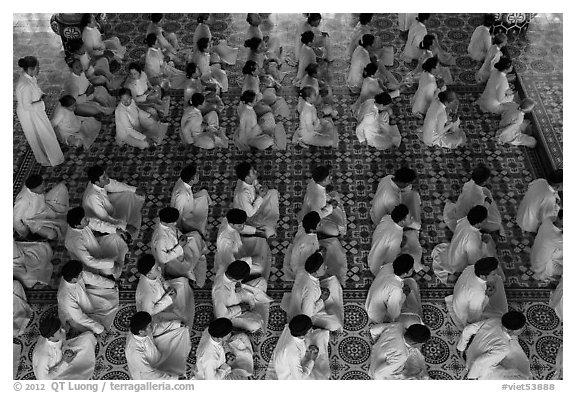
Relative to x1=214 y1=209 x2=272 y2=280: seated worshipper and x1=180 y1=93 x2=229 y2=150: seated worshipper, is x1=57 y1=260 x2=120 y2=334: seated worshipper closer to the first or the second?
x1=214 y1=209 x2=272 y2=280: seated worshipper

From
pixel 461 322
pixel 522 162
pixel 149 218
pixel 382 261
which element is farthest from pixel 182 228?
pixel 522 162

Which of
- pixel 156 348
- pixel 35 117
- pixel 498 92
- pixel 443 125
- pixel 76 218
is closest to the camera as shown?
pixel 156 348

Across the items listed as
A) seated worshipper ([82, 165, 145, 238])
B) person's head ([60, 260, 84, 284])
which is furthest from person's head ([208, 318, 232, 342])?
seated worshipper ([82, 165, 145, 238])

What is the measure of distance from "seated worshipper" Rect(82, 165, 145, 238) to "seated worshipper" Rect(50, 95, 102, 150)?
155 cm

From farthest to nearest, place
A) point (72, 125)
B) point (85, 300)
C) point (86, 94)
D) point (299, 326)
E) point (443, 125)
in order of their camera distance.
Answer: point (86, 94)
point (72, 125)
point (443, 125)
point (85, 300)
point (299, 326)

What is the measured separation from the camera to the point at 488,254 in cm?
794

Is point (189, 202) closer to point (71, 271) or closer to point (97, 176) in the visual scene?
point (97, 176)

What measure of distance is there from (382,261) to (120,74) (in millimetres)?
6406

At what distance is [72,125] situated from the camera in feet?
33.0

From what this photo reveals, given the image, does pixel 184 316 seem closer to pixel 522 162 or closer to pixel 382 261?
pixel 382 261

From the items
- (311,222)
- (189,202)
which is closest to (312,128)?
(189,202)

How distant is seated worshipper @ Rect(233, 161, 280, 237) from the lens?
8391 mm

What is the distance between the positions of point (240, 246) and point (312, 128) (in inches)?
112

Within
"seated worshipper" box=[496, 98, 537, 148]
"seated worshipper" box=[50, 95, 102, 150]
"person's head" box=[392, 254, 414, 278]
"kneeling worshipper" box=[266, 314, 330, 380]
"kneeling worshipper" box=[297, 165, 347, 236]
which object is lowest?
"seated worshipper" box=[50, 95, 102, 150]
